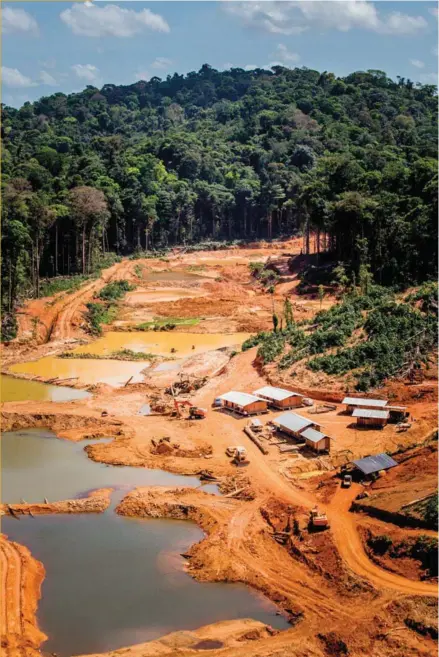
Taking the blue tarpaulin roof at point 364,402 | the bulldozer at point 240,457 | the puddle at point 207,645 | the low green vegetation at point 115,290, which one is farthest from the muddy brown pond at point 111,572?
the low green vegetation at point 115,290

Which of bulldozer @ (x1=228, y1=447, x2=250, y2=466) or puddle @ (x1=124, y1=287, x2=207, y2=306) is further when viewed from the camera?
puddle @ (x1=124, y1=287, x2=207, y2=306)

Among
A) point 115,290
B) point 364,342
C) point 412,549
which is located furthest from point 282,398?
point 115,290

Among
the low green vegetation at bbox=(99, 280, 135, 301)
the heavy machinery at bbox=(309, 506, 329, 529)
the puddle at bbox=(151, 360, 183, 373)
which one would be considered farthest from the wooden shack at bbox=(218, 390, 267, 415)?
the low green vegetation at bbox=(99, 280, 135, 301)

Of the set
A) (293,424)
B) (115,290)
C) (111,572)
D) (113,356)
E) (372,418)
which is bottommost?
(111,572)

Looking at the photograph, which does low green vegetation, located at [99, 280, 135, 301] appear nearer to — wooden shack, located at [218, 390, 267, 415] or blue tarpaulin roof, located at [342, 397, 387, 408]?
wooden shack, located at [218, 390, 267, 415]

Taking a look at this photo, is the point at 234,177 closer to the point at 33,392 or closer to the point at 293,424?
the point at 33,392

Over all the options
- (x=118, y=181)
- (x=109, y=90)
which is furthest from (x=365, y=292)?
(x=109, y=90)

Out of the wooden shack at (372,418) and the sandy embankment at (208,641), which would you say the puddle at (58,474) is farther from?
the sandy embankment at (208,641)
